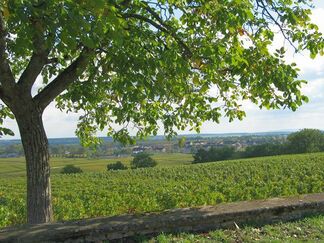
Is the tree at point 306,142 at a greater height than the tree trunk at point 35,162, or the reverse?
the tree trunk at point 35,162

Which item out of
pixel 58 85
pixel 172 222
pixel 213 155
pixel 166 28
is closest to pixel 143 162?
pixel 213 155

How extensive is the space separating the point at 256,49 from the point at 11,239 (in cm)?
470

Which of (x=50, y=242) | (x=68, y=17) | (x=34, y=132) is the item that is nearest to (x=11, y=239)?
(x=50, y=242)

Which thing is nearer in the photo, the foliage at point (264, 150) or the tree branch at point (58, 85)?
the tree branch at point (58, 85)

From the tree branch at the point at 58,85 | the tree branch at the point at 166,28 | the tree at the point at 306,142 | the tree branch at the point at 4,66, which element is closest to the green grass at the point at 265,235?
the tree branch at the point at 166,28

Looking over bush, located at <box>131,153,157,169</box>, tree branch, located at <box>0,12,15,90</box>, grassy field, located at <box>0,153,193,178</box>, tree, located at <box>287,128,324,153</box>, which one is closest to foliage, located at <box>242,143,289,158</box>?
tree, located at <box>287,128,324,153</box>

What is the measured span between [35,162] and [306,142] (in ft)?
237

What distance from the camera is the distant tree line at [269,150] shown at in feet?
218

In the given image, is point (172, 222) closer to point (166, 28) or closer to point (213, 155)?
point (166, 28)

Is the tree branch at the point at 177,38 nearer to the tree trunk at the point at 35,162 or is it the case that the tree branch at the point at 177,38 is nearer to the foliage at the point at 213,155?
the tree trunk at the point at 35,162

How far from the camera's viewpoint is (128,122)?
938cm

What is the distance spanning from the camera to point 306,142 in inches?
2936

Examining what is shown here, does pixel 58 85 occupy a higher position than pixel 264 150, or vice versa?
pixel 58 85

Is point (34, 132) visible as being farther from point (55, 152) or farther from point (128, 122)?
point (55, 152)
